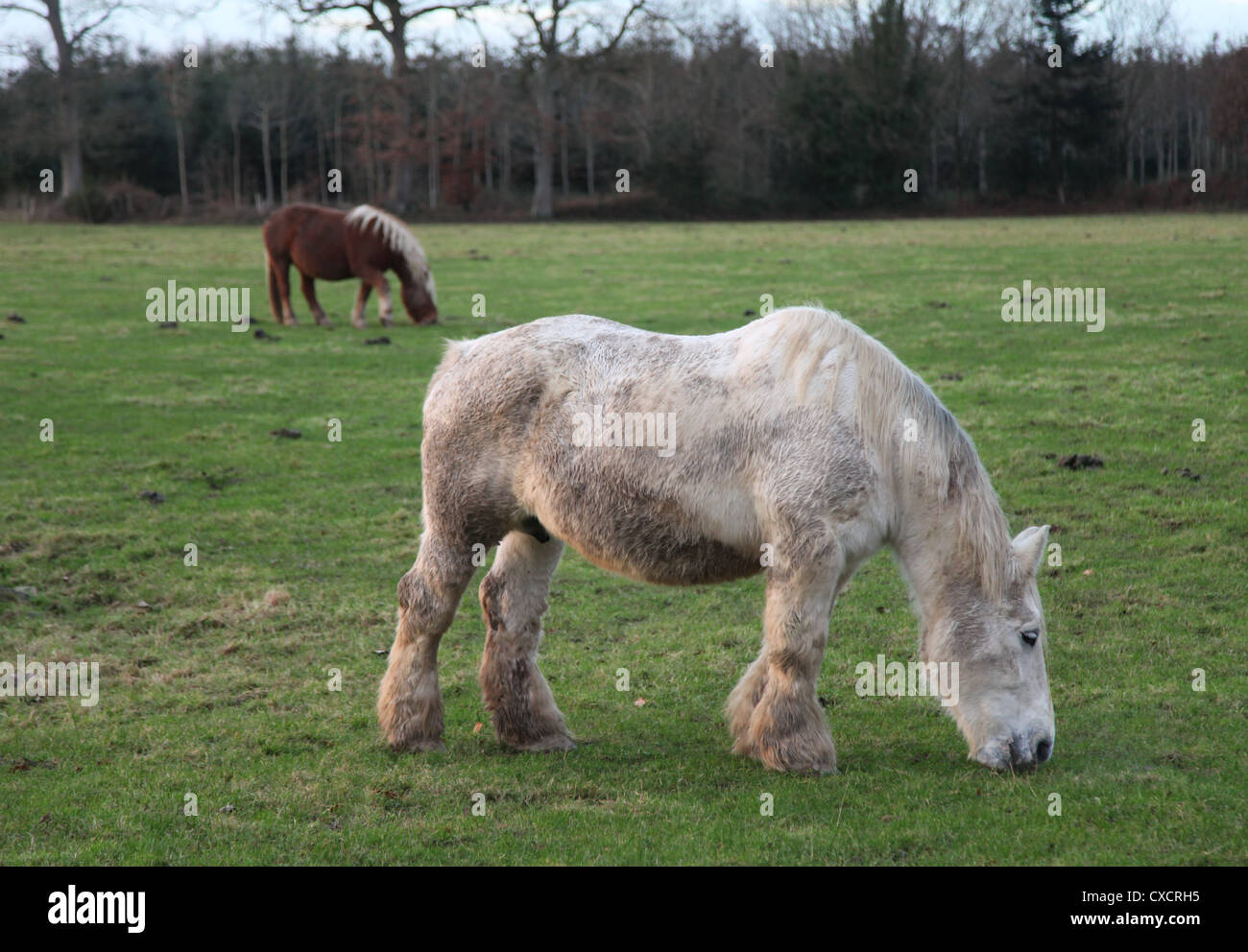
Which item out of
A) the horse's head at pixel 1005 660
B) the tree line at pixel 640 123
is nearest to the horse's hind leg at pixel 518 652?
the horse's head at pixel 1005 660

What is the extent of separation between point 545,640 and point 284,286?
14.7 meters

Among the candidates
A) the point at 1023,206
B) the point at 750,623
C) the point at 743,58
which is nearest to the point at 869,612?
the point at 750,623

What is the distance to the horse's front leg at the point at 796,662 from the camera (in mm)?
5293

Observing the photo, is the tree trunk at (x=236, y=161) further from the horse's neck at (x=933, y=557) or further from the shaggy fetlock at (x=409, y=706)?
the horse's neck at (x=933, y=557)

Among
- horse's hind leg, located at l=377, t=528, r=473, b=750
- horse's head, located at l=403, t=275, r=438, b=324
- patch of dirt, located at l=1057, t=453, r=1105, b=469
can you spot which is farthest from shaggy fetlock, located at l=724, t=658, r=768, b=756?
horse's head, located at l=403, t=275, r=438, b=324

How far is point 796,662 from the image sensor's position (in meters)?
5.39

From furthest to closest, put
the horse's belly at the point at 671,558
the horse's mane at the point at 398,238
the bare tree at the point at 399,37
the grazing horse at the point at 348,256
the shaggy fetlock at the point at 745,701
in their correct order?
the bare tree at the point at 399,37
the grazing horse at the point at 348,256
the horse's mane at the point at 398,238
the shaggy fetlock at the point at 745,701
the horse's belly at the point at 671,558

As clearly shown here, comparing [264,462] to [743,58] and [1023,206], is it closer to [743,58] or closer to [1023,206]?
[1023,206]

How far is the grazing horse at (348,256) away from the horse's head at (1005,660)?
53.2 feet

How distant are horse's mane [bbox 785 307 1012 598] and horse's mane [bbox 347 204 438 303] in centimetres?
1561

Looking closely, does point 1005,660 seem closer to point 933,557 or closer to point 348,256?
point 933,557

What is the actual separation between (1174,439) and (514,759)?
889 cm

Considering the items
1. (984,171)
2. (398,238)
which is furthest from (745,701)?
(984,171)
